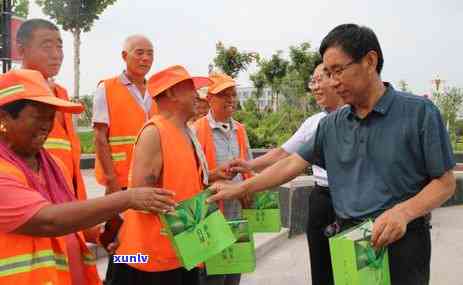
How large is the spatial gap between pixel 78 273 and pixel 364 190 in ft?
3.88

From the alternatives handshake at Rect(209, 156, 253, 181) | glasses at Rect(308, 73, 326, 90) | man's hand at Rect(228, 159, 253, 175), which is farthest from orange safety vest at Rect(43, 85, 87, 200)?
glasses at Rect(308, 73, 326, 90)

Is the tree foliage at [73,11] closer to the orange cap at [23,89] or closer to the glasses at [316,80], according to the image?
the glasses at [316,80]

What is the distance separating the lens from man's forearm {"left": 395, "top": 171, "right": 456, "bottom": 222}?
2.14 meters

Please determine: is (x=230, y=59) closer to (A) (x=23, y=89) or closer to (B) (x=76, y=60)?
(B) (x=76, y=60)

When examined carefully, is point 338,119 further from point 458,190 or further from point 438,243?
point 458,190

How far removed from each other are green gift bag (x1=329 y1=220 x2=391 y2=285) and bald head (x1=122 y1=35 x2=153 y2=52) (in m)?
2.68

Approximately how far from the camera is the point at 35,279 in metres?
1.75

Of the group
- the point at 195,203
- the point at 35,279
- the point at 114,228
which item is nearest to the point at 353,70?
the point at 195,203

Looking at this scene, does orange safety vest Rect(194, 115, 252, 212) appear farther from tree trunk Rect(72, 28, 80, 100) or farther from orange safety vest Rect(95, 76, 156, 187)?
tree trunk Rect(72, 28, 80, 100)

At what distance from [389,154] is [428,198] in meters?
0.23

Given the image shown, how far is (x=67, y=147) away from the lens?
3.30 meters

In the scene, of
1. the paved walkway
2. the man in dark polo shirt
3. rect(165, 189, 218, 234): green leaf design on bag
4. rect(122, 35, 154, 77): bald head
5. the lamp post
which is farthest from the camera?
the lamp post

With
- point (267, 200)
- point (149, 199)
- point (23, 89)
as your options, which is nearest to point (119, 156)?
point (267, 200)

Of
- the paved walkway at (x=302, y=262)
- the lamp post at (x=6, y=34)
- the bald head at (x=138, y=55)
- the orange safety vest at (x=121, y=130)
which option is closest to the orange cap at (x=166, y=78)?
the orange safety vest at (x=121, y=130)
